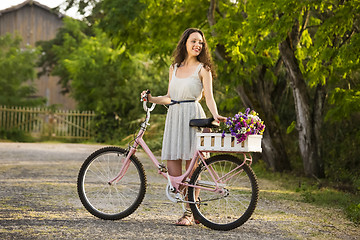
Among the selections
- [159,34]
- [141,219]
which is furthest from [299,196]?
[159,34]

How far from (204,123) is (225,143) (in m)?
0.27

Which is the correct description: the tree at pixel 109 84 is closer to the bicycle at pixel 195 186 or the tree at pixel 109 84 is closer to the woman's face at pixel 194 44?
the bicycle at pixel 195 186

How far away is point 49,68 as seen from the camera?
35.2 m

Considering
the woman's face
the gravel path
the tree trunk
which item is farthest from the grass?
the woman's face

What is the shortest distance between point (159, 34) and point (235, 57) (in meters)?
4.75

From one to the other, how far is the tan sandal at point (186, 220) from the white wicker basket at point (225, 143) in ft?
2.38

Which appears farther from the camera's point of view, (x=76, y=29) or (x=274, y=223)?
(x=76, y=29)

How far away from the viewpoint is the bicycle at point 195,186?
536 cm

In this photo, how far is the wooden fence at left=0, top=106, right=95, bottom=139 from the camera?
85.7 ft

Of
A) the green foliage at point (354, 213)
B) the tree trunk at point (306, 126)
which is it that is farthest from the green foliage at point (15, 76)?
the green foliage at point (354, 213)

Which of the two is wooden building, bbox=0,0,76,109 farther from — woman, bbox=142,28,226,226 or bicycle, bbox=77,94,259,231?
woman, bbox=142,28,226,226

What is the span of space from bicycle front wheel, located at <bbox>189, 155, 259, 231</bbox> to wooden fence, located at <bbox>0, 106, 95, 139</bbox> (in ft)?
67.8

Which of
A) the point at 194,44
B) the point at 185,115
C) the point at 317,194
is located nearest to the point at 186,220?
the point at 185,115

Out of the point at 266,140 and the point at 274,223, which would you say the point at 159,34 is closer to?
the point at 266,140
